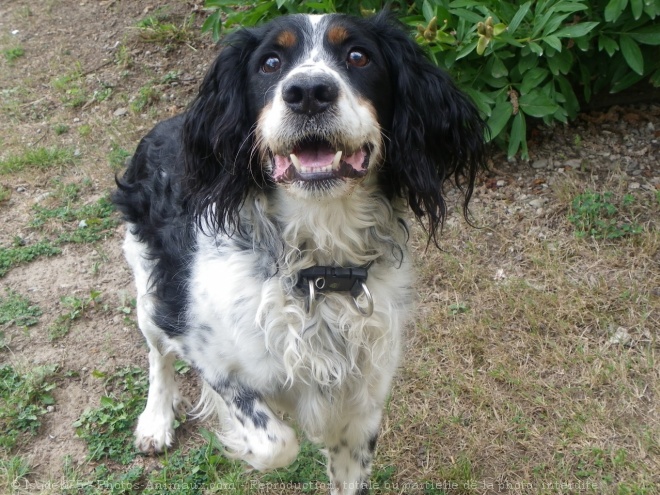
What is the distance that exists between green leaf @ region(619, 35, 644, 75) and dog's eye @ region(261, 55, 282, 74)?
2.01 meters

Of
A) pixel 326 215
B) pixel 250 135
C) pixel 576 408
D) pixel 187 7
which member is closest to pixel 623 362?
pixel 576 408

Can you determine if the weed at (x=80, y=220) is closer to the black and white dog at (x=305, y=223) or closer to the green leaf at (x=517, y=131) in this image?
the black and white dog at (x=305, y=223)

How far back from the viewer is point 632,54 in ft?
11.7

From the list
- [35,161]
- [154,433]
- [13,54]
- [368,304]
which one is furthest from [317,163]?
[13,54]

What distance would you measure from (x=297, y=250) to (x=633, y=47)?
7.17ft

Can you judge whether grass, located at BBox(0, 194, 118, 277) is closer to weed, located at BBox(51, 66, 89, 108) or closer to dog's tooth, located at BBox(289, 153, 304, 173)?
weed, located at BBox(51, 66, 89, 108)

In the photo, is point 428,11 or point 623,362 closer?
point 623,362

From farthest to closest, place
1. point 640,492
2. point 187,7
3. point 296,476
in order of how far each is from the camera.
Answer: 1. point 187,7
2. point 296,476
3. point 640,492

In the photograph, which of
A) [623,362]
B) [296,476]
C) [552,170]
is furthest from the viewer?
[552,170]

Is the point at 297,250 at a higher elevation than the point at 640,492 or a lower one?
higher

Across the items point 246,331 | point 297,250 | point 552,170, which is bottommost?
point 552,170

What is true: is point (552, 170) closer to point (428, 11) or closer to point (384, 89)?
point (428, 11)

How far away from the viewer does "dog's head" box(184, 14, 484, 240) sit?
2152mm

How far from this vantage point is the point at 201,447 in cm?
307
